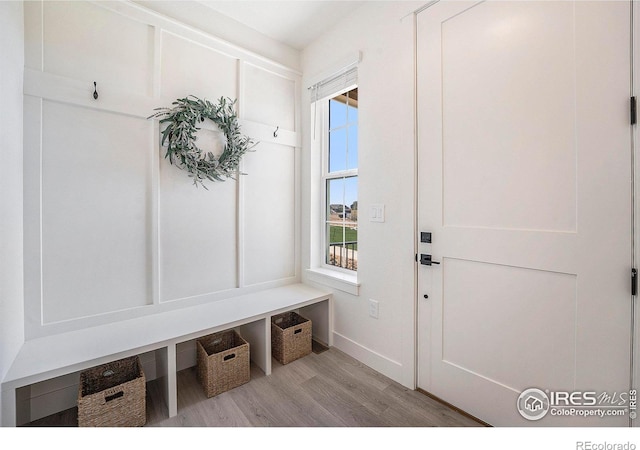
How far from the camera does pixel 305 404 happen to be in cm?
170

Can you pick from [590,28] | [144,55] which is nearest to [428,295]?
[590,28]

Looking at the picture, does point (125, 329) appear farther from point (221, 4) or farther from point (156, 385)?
point (221, 4)

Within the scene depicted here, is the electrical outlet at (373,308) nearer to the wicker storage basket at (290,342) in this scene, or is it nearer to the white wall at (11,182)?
the wicker storage basket at (290,342)

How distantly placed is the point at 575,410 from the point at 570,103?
137cm

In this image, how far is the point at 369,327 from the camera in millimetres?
2117

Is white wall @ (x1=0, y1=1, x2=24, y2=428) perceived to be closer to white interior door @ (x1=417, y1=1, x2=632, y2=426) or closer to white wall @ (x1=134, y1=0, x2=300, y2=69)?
white wall @ (x1=134, y1=0, x2=300, y2=69)

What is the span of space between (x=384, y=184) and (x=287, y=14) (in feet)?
5.09

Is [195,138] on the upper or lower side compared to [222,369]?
upper

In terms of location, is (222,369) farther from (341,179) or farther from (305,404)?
(341,179)

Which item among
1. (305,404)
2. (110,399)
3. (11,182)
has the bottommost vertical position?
(305,404)
